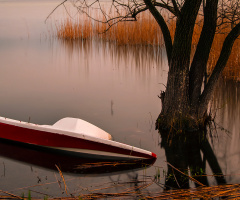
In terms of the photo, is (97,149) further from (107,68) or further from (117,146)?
(107,68)

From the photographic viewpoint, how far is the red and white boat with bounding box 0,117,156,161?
448 cm

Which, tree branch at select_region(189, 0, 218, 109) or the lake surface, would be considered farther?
tree branch at select_region(189, 0, 218, 109)

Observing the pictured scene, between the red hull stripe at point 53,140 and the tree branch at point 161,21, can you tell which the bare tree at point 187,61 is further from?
the red hull stripe at point 53,140

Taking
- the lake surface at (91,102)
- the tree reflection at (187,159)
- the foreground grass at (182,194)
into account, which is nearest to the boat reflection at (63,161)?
the lake surface at (91,102)

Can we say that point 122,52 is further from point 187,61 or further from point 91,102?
point 187,61

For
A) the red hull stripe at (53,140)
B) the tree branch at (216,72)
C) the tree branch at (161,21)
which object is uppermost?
the tree branch at (161,21)

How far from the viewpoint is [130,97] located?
7277 mm

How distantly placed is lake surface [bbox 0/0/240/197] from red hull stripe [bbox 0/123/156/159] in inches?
5.4

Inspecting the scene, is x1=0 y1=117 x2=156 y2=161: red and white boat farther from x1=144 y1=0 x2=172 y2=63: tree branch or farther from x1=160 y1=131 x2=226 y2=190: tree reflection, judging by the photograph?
x1=144 y1=0 x2=172 y2=63: tree branch

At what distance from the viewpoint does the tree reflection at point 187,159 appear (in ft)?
13.6

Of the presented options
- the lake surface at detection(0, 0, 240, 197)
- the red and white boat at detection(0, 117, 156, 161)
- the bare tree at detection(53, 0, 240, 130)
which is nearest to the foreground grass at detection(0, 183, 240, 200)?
the lake surface at detection(0, 0, 240, 197)

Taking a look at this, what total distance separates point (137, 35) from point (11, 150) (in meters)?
7.39

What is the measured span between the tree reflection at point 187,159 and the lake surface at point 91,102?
72mm

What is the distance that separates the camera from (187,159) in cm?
475
